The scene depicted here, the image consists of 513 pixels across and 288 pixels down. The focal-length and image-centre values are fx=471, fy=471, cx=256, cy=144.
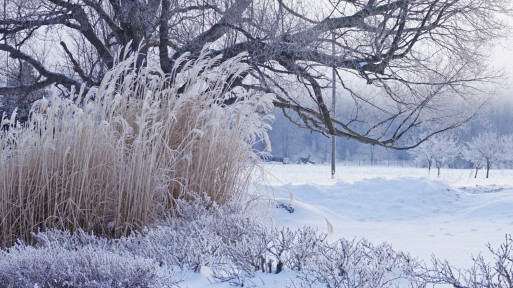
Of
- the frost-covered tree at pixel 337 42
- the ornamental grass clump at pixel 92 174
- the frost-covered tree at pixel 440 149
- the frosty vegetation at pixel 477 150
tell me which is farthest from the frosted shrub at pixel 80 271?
the frost-covered tree at pixel 440 149

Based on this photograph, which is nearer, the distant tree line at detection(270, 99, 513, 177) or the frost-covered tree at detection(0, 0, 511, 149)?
the frost-covered tree at detection(0, 0, 511, 149)

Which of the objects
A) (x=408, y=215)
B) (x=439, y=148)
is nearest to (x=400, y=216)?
(x=408, y=215)

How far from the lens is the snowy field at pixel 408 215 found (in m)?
3.69

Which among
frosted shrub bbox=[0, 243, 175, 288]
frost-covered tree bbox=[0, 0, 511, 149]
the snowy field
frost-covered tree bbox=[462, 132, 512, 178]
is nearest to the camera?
frosted shrub bbox=[0, 243, 175, 288]

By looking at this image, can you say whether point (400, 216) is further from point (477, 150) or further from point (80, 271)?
point (477, 150)

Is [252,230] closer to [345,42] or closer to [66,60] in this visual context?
[345,42]

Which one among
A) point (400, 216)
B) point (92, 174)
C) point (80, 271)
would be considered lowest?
point (400, 216)

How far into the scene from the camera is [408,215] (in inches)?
254

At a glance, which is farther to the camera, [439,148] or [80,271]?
[439,148]

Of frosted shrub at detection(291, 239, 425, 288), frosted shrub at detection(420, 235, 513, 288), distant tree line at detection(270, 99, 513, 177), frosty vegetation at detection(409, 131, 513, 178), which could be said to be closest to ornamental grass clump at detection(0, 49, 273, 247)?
frosted shrub at detection(291, 239, 425, 288)

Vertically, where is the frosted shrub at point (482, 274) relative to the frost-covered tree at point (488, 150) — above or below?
below

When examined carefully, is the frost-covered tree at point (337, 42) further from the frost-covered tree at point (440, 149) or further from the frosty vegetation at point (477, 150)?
the frost-covered tree at point (440, 149)

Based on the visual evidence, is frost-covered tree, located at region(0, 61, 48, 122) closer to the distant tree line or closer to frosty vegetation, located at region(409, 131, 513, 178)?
the distant tree line

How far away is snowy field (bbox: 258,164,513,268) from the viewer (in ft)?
12.1
